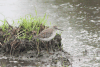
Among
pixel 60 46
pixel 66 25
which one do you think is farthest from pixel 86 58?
pixel 66 25

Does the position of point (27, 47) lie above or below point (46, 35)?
below

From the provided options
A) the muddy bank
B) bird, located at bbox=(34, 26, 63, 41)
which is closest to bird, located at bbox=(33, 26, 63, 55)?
bird, located at bbox=(34, 26, 63, 41)

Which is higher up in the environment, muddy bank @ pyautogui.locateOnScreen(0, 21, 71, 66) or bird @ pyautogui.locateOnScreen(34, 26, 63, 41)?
bird @ pyautogui.locateOnScreen(34, 26, 63, 41)

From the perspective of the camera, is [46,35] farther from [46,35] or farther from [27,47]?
[27,47]

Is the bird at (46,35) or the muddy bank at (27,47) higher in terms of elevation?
the bird at (46,35)

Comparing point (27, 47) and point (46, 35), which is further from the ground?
point (46, 35)

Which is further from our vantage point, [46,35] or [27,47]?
[27,47]

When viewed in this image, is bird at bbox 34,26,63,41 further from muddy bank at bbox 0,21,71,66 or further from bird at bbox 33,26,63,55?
muddy bank at bbox 0,21,71,66

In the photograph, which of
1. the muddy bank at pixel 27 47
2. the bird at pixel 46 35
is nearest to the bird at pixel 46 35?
the bird at pixel 46 35

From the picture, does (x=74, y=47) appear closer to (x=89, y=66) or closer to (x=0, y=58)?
(x=89, y=66)

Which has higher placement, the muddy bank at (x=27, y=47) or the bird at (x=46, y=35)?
the bird at (x=46, y=35)

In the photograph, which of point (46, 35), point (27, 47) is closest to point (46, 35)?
point (46, 35)

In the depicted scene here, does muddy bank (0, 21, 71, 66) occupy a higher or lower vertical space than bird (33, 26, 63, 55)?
lower

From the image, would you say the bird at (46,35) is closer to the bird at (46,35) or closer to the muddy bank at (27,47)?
the bird at (46,35)
